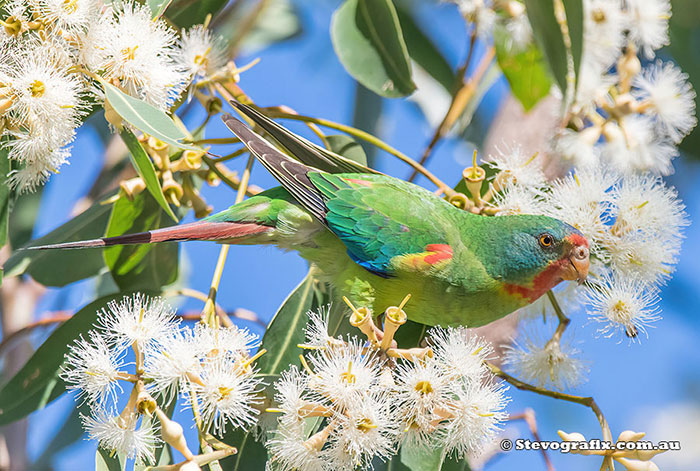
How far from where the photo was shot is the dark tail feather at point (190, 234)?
1615 millimetres

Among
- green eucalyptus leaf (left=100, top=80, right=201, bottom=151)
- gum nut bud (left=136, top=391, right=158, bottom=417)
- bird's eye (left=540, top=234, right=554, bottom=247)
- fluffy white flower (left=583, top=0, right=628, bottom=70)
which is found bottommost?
gum nut bud (left=136, top=391, right=158, bottom=417)

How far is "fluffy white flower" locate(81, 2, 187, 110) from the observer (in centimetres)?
154

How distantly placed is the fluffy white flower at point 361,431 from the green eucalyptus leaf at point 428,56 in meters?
1.71

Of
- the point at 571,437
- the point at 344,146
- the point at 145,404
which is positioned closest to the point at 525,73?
the point at 344,146

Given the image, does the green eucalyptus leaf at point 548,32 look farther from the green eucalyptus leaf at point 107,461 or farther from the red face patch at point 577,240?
the green eucalyptus leaf at point 107,461

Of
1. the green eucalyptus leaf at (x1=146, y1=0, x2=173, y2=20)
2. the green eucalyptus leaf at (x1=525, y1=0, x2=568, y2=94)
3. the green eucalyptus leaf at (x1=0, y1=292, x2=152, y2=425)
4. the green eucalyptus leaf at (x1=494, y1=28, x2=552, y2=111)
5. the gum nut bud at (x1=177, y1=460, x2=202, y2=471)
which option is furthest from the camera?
the green eucalyptus leaf at (x1=494, y1=28, x2=552, y2=111)

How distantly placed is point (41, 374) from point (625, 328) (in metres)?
1.50

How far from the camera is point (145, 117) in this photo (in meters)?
1.43

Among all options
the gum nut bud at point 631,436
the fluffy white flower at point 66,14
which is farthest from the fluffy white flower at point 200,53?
the gum nut bud at point 631,436

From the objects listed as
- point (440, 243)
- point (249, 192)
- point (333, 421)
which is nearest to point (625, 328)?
point (440, 243)

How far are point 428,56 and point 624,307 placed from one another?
1535mm

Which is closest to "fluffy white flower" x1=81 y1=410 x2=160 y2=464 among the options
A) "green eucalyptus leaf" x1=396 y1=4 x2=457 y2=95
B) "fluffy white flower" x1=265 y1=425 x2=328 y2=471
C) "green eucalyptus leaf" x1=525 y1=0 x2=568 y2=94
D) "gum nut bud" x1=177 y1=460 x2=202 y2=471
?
"gum nut bud" x1=177 y1=460 x2=202 y2=471

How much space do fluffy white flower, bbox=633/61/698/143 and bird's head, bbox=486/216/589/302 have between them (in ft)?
2.61

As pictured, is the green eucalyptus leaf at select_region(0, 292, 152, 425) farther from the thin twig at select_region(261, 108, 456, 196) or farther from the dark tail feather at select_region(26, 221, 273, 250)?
the thin twig at select_region(261, 108, 456, 196)
